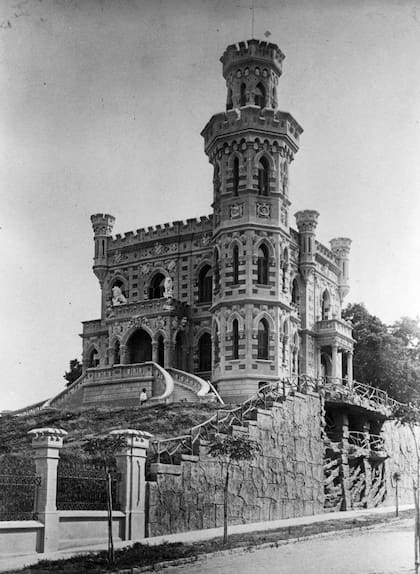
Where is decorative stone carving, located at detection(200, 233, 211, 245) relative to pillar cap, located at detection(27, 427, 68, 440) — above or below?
above

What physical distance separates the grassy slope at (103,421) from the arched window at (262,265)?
33.6ft

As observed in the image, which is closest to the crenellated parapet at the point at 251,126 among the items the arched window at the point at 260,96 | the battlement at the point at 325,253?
the arched window at the point at 260,96

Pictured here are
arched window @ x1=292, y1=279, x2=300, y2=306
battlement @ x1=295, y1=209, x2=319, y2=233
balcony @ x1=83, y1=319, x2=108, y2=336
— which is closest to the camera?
arched window @ x1=292, y1=279, x2=300, y2=306

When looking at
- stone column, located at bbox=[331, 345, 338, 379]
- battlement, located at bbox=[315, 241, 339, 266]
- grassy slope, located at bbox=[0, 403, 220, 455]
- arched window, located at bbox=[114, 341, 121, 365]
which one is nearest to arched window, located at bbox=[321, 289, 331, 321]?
battlement, located at bbox=[315, 241, 339, 266]

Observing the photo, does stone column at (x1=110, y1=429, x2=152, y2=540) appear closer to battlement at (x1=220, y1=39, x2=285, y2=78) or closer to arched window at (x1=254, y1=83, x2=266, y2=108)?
arched window at (x1=254, y1=83, x2=266, y2=108)

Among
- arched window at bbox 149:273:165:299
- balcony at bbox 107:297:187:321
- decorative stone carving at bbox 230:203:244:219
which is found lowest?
balcony at bbox 107:297:187:321

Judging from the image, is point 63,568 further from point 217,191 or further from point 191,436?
point 217,191

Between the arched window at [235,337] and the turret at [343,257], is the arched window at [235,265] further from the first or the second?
the turret at [343,257]

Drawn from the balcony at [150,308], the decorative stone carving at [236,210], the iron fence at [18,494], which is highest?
the decorative stone carving at [236,210]

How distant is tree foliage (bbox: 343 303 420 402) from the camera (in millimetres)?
56938

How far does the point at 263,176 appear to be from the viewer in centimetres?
4919

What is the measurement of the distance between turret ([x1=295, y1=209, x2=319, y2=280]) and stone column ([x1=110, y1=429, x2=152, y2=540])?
1205 inches

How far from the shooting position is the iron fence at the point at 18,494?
20.8 meters

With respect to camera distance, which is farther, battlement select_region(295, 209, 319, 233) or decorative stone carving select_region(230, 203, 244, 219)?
battlement select_region(295, 209, 319, 233)
